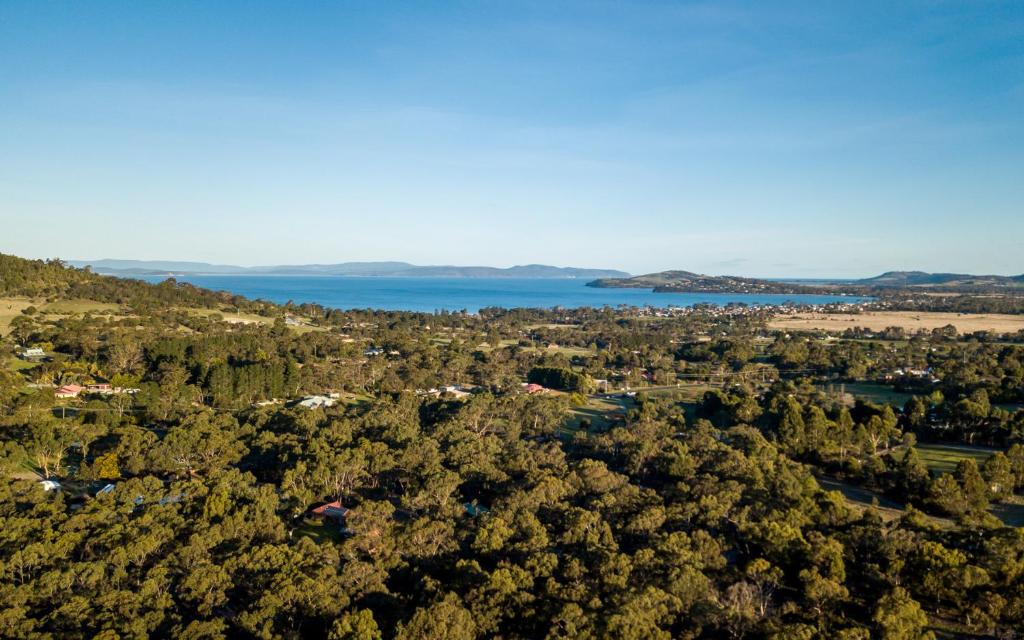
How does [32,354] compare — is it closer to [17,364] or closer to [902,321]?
[17,364]

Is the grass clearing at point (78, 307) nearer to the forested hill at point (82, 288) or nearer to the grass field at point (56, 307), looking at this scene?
the grass field at point (56, 307)

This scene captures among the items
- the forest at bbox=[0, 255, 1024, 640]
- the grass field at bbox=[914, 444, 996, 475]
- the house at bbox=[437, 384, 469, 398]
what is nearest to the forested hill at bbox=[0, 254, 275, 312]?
the forest at bbox=[0, 255, 1024, 640]

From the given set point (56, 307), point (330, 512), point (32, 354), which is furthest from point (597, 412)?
point (56, 307)

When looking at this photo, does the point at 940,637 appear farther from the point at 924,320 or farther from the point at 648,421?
the point at 924,320

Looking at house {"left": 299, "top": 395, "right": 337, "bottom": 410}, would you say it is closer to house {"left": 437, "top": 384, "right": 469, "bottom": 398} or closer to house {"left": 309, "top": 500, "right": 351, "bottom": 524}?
house {"left": 437, "top": 384, "right": 469, "bottom": 398}

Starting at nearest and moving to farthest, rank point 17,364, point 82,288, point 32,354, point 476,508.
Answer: point 476,508 < point 17,364 < point 32,354 < point 82,288

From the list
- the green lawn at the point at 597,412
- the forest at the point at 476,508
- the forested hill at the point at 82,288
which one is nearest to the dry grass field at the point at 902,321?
the forest at the point at 476,508
